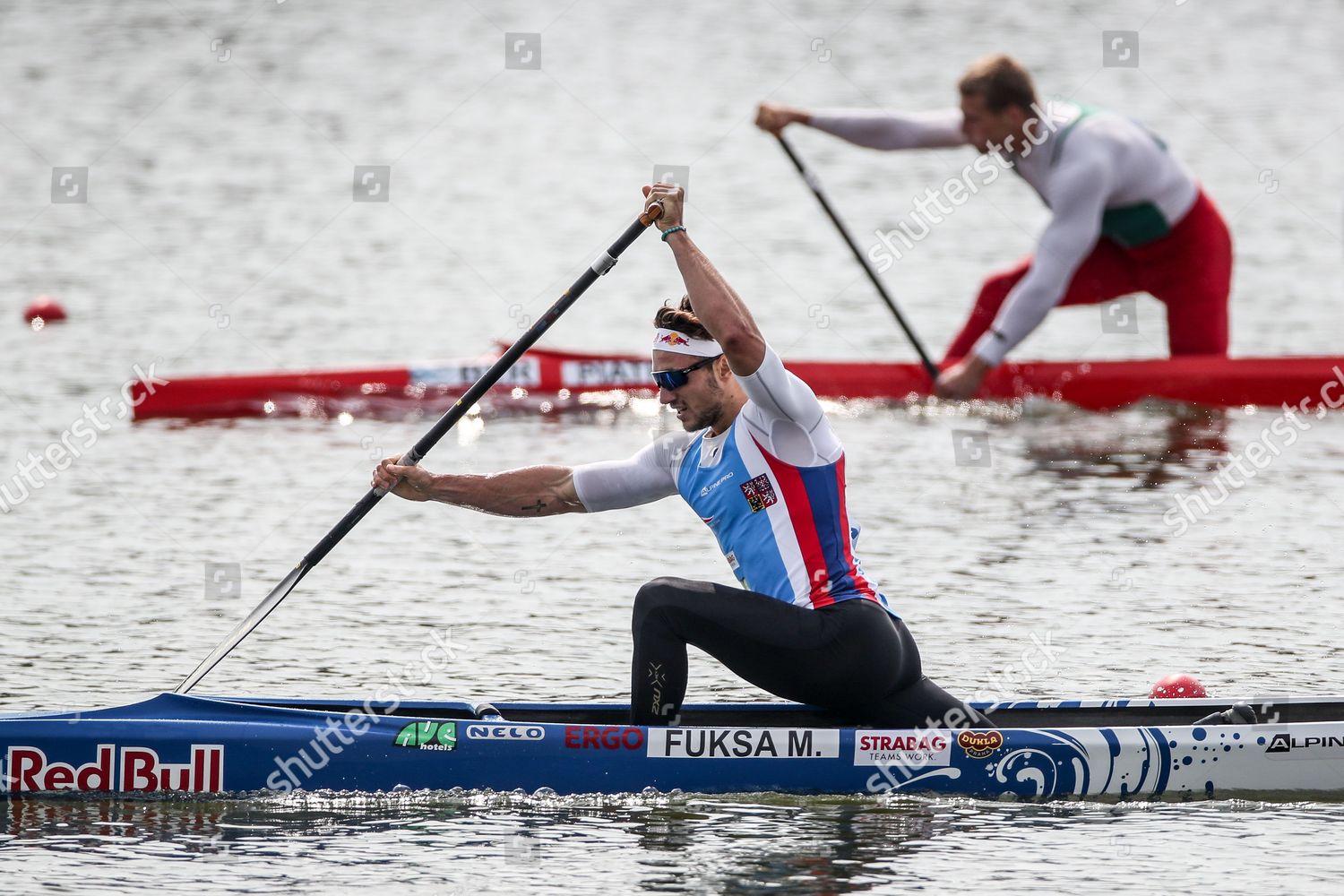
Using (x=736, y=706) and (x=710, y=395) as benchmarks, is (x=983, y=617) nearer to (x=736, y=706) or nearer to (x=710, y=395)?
(x=736, y=706)

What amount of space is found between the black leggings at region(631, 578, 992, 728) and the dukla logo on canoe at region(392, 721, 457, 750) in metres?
0.60

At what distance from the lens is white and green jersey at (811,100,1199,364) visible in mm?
12047

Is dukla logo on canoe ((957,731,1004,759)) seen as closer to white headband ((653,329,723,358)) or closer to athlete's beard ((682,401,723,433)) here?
athlete's beard ((682,401,723,433))

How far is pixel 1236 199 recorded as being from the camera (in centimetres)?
2220

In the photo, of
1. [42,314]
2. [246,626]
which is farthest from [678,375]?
[42,314]

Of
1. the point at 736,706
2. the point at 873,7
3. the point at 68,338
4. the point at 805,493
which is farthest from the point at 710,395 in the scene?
the point at 873,7

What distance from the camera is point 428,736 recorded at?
6.79m

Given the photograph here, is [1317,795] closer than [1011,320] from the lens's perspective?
Yes

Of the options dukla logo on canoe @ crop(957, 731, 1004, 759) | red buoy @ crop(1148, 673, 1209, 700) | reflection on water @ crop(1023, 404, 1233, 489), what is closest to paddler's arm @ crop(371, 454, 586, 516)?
dukla logo on canoe @ crop(957, 731, 1004, 759)

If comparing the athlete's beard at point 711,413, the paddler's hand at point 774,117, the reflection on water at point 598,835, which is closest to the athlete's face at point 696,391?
the athlete's beard at point 711,413

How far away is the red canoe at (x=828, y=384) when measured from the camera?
1328 centimetres

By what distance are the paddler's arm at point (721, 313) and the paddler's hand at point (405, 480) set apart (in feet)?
4.18

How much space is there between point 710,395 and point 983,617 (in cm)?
323

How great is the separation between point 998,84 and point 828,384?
8.09 feet
